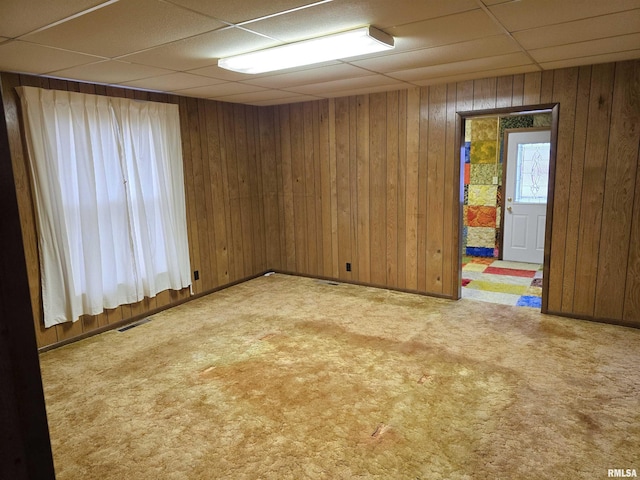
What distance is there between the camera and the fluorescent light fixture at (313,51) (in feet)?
8.25

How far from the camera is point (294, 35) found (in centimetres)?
254

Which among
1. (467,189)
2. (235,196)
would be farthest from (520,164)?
(235,196)

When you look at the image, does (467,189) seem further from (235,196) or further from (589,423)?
(589,423)

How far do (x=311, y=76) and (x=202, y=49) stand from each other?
4.01 ft

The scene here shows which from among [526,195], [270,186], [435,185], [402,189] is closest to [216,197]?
[270,186]

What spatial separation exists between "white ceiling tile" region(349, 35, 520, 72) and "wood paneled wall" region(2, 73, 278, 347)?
7.53ft

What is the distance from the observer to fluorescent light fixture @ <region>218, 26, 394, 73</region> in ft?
8.25

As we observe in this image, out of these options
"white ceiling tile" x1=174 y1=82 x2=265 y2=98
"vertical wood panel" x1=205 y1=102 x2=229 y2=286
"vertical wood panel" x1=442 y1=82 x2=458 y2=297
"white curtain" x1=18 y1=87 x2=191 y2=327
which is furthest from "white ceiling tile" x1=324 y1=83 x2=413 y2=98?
"white curtain" x1=18 y1=87 x2=191 y2=327

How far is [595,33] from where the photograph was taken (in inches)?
105

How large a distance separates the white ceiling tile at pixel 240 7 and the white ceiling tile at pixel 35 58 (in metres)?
1.22

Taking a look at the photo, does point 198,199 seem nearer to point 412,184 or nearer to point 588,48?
point 412,184

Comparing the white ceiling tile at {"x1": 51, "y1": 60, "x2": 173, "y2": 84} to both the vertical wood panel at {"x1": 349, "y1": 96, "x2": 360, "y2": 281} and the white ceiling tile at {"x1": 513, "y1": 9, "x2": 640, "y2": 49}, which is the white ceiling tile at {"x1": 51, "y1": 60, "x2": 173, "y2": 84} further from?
the white ceiling tile at {"x1": 513, "y1": 9, "x2": 640, "y2": 49}

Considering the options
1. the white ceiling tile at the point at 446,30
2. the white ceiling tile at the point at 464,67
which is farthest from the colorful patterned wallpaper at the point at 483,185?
the white ceiling tile at the point at 446,30

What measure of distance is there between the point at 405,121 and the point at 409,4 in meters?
2.68
